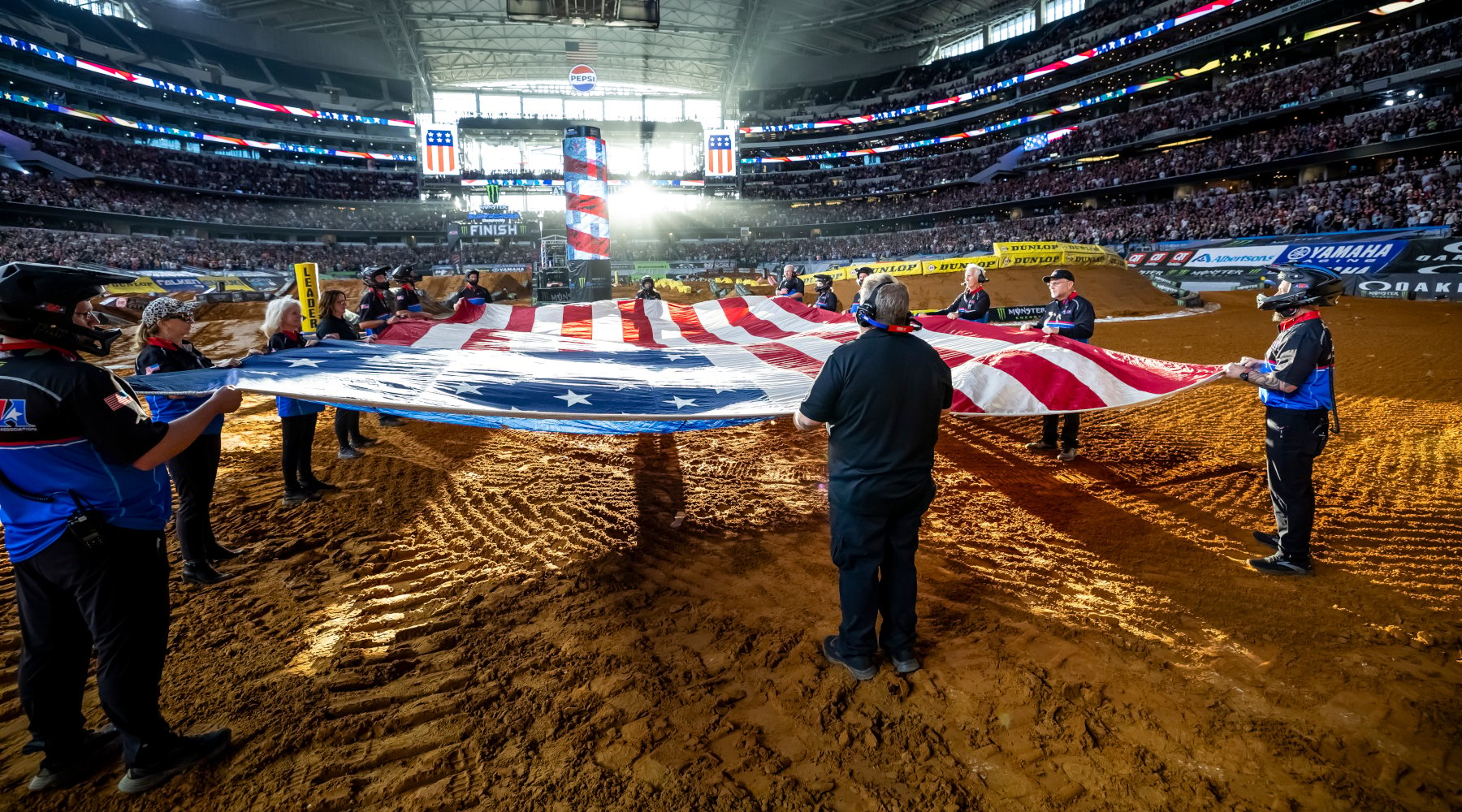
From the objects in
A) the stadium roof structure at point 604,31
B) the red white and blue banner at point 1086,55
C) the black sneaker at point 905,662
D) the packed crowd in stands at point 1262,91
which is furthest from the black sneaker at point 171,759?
the red white and blue banner at point 1086,55

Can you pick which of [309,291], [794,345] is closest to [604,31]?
[309,291]

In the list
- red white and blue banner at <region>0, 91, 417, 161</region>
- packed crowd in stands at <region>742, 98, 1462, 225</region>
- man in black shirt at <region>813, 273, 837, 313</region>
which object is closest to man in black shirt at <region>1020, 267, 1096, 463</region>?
man in black shirt at <region>813, 273, 837, 313</region>

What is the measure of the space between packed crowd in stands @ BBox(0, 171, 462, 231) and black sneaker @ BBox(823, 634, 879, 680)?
149 feet

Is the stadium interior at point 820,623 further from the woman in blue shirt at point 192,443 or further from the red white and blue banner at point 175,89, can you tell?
the red white and blue banner at point 175,89

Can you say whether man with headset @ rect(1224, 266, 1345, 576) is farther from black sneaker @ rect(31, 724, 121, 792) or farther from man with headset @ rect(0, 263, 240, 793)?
black sneaker @ rect(31, 724, 121, 792)

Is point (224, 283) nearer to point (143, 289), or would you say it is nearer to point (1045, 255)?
point (143, 289)

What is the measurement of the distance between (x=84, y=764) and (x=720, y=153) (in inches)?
2007

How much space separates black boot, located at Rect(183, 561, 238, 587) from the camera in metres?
3.99

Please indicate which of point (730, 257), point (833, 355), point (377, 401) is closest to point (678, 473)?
point (377, 401)

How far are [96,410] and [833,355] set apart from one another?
2.70m

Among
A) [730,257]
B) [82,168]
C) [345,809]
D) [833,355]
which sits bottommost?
[345,809]

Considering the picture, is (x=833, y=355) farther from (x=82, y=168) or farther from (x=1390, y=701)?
(x=82, y=168)

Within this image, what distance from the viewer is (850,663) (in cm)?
299

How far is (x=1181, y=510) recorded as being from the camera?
487cm
